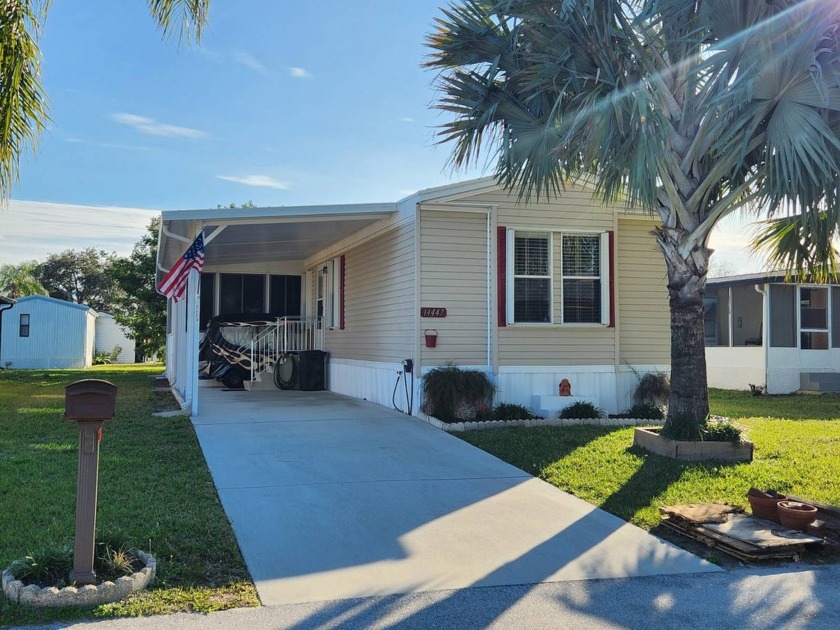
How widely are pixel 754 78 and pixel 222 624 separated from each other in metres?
6.53

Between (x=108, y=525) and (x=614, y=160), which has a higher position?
(x=614, y=160)

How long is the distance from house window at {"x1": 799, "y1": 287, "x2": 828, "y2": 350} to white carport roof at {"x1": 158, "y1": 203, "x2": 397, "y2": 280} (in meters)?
11.6

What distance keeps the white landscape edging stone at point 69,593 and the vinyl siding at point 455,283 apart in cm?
695

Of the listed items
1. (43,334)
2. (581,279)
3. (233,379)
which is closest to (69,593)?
(581,279)

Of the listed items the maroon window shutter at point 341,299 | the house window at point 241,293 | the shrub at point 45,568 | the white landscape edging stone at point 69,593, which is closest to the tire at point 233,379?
the house window at point 241,293

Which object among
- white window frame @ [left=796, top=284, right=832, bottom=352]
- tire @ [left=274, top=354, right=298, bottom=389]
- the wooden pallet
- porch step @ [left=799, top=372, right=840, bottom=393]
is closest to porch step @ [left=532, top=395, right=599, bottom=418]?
the wooden pallet

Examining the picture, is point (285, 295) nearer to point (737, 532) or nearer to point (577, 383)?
point (577, 383)

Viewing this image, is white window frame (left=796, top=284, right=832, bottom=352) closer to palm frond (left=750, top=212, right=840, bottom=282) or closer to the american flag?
palm frond (left=750, top=212, right=840, bottom=282)

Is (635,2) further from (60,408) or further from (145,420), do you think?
(60,408)

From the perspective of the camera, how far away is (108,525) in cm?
509

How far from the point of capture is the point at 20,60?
6078 mm

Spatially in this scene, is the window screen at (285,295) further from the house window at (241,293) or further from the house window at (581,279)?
the house window at (581,279)

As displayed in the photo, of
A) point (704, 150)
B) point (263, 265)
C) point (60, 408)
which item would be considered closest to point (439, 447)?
point (704, 150)

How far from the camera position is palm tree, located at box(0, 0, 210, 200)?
600 cm
